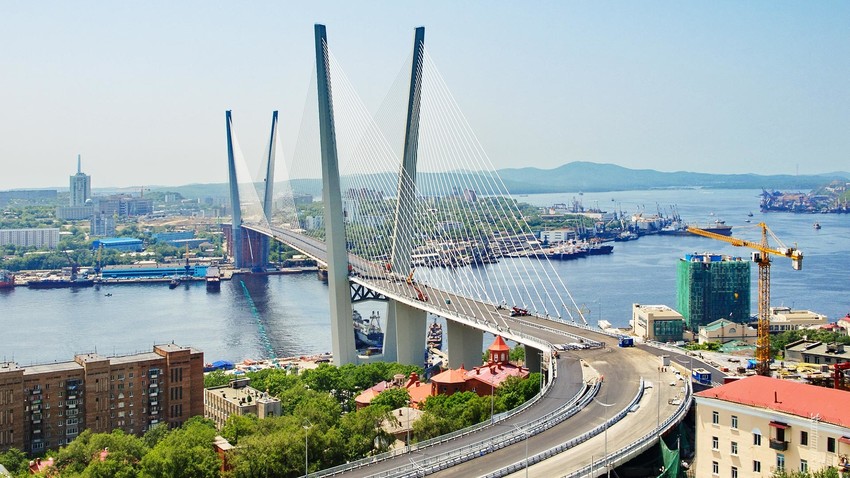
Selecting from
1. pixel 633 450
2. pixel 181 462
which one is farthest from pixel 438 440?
pixel 181 462

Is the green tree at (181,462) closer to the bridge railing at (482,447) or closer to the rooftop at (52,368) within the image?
the bridge railing at (482,447)

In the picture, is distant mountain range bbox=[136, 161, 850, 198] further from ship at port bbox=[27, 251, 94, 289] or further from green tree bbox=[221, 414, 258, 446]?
green tree bbox=[221, 414, 258, 446]

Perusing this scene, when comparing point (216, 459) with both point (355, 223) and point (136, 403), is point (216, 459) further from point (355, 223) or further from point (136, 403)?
point (355, 223)

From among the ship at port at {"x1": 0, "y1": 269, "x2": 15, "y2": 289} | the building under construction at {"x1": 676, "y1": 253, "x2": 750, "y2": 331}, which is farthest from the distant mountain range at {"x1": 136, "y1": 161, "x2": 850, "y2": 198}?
the building under construction at {"x1": 676, "y1": 253, "x2": 750, "y2": 331}

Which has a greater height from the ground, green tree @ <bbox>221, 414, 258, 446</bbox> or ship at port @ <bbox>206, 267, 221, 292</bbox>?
green tree @ <bbox>221, 414, 258, 446</bbox>

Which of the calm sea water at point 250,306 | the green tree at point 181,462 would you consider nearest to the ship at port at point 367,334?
the calm sea water at point 250,306

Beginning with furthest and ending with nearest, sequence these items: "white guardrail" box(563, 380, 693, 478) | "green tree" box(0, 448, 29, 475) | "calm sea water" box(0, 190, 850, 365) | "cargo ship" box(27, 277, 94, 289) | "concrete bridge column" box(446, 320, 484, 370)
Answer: "cargo ship" box(27, 277, 94, 289) < "calm sea water" box(0, 190, 850, 365) < "concrete bridge column" box(446, 320, 484, 370) < "green tree" box(0, 448, 29, 475) < "white guardrail" box(563, 380, 693, 478)
